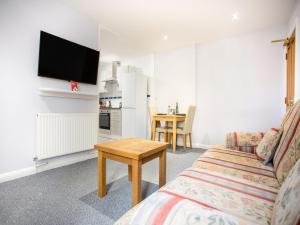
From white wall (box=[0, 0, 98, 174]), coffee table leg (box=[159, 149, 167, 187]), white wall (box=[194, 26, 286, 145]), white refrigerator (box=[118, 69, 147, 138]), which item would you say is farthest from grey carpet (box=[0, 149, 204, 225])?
white refrigerator (box=[118, 69, 147, 138])

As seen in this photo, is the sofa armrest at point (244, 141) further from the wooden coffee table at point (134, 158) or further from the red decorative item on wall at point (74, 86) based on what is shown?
the red decorative item on wall at point (74, 86)

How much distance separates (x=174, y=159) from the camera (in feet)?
9.57

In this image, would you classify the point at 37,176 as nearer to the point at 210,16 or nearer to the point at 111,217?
the point at 111,217

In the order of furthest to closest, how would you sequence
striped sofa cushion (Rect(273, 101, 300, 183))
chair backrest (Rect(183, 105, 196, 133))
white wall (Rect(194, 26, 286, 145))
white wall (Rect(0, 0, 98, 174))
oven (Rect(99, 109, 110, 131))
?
1. oven (Rect(99, 109, 110, 131))
2. chair backrest (Rect(183, 105, 196, 133))
3. white wall (Rect(194, 26, 286, 145))
4. white wall (Rect(0, 0, 98, 174))
5. striped sofa cushion (Rect(273, 101, 300, 183))

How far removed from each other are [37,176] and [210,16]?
11.5ft

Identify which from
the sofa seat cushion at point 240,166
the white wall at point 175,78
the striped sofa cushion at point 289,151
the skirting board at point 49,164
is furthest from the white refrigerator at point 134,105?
the striped sofa cushion at point 289,151

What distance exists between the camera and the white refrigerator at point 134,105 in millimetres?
4297

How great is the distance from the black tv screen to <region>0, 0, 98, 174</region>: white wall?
10 centimetres

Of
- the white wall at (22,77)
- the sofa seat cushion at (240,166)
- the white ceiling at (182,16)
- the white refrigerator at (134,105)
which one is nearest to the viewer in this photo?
the sofa seat cushion at (240,166)

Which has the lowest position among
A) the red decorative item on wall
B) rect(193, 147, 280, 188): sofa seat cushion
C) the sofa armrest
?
rect(193, 147, 280, 188): sofa seat cushion

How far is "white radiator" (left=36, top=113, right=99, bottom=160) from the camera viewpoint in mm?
2211

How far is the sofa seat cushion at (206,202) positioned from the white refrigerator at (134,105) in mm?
3212

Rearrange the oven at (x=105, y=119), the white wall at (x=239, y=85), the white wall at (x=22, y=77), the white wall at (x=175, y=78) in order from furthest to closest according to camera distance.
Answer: the oven at (x=105, y=119)
the white wall at (x=175, y=78)
the white wall at (x=239, y=85)
the white wall at (x=22, y=77)

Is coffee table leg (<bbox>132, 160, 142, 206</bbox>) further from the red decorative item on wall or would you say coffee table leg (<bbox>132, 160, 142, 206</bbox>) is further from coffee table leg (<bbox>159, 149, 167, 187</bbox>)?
the red decorative item on wall
